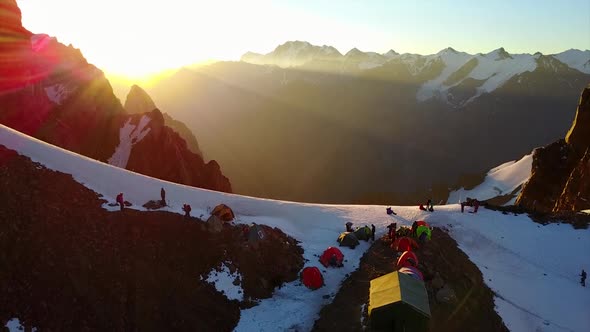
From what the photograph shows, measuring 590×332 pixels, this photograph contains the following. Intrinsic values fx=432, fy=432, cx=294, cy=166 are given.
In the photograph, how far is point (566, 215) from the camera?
39.0m

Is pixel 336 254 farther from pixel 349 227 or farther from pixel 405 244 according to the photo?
pixel 349 227

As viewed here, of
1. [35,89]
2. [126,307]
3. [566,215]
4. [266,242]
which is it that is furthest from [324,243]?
[35,89]

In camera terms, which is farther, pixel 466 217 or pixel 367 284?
pixel 466 217

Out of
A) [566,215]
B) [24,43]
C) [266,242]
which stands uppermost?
[24,43]

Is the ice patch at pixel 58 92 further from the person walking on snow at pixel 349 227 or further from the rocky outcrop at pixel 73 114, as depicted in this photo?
the person walking on snow at pixel 349 227

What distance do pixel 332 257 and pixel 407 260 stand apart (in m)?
4.90

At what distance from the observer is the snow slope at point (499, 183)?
105m

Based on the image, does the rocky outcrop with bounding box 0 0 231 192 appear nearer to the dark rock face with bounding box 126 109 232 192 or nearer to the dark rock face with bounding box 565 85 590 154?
the dark rock face with bounding box 126 109 232 192

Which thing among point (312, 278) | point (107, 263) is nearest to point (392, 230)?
point (312, 278)

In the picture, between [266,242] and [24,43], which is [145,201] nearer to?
[266,242]

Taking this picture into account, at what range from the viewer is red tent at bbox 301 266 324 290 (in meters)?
25.7

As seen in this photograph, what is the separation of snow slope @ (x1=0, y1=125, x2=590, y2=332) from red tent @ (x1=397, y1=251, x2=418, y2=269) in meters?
3.41

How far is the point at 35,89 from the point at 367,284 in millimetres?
56551

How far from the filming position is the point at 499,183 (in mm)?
111688
